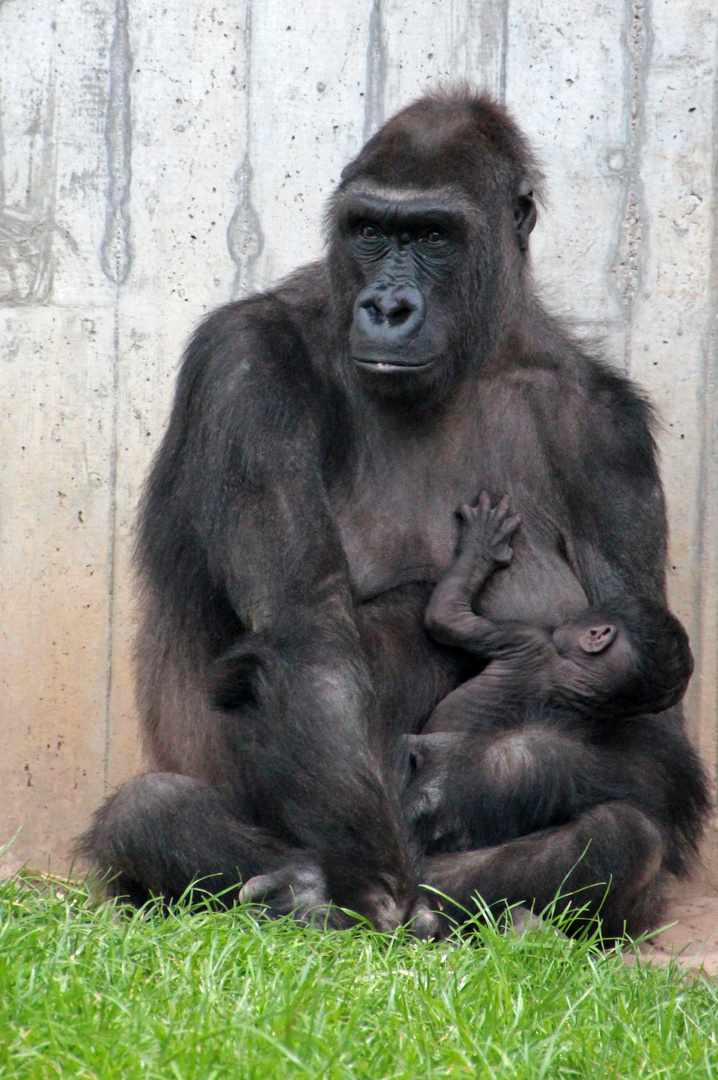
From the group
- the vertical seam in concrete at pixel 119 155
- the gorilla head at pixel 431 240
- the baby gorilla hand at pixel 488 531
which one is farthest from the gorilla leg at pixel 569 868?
the vertical seam in concrete at pixel 119 155

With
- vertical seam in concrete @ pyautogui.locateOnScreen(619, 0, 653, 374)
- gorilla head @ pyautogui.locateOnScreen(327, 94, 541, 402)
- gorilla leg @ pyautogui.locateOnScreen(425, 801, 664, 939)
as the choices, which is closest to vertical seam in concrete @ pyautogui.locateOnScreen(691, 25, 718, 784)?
vertical seam in concrete @ pyautogui.locateOnScreen(619, 0, 653, 374)

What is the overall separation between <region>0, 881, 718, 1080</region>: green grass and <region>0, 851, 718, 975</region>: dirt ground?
0.54 metres

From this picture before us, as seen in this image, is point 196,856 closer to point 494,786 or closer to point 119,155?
point 494,786

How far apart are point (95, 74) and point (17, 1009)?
10.2 ft

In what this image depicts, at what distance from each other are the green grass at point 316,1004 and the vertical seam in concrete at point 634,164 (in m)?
2.26

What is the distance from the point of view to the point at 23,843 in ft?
14.8

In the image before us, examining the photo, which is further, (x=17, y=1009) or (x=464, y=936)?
(x=464, y=936)

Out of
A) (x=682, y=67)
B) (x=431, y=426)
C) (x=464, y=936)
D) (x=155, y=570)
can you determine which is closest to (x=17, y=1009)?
(x=464, y=936)

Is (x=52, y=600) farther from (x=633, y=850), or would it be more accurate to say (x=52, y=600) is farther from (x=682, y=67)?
(x=682, y=67)

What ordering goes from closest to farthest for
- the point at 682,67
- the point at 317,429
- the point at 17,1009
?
the point at 17,1009, the point at 317,429, the point at 682,67

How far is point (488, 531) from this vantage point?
3.60 metres

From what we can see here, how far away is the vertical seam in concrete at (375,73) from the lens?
446 centimetres

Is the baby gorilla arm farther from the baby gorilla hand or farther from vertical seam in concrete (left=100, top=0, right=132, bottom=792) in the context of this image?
vertical seam in concrete (left=100, top=0, right=132, bottom=792)

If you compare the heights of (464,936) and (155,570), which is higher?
(155,570)
